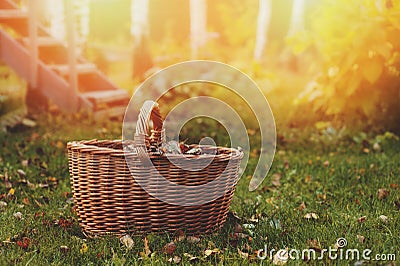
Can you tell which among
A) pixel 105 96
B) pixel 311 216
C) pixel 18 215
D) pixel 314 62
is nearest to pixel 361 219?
pixel 311 216

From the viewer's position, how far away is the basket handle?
9.75 feet

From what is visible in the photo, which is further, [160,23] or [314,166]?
[160,23]

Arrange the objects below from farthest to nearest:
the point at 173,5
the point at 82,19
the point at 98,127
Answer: the point at 173,5, the point at 82,19, the point at 98,127

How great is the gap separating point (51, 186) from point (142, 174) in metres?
1.49

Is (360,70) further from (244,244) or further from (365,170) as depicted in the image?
(244,244)

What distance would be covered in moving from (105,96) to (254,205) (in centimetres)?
329

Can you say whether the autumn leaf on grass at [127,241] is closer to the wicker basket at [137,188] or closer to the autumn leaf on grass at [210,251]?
the wicker basket at [137,188]

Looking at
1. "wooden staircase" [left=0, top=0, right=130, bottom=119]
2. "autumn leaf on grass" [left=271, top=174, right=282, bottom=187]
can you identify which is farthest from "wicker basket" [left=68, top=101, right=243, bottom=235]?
"wooden staircase" [left=0, top=0, right=130, bottom=119]

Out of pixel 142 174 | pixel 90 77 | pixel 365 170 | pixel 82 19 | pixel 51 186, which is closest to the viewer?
pixel 142 174

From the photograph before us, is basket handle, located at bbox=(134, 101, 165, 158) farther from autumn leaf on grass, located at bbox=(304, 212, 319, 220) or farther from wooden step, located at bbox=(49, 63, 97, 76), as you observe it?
wooden step, located at bbox=(49, 63, 97, 76)

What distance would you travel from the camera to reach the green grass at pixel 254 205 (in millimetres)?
2922

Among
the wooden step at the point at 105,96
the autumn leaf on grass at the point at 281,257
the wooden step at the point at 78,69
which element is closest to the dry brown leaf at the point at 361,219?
the autumn leaf on grass at the point at 281,257

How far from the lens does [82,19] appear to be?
28.0 ft

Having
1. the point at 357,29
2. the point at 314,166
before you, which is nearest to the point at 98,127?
the point at 314,166
